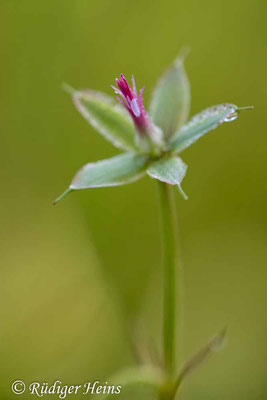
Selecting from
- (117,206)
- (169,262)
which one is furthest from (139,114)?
(117,206)

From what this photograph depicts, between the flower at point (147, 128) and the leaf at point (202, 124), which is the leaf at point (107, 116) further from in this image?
the leaf at point (202, 124)

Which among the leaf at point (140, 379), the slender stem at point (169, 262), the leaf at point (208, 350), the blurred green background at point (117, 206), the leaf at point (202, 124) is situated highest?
the blurred green background at point (117, 206)

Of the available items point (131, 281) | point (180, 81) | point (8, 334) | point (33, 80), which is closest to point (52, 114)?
point (33, 80)

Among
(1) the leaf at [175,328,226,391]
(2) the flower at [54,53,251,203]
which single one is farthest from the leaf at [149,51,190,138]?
(1) the leaf at [175,328,226,391]

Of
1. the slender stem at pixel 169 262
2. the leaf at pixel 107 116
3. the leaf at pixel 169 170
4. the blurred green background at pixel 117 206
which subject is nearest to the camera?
the leaf at pixel 169 170

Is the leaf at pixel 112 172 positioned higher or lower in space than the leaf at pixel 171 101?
lower

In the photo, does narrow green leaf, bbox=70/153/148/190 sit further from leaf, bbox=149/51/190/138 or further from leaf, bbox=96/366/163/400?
leaf, bbox=96/366/163/400

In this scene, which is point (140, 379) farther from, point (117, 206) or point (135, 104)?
point (117, 206)

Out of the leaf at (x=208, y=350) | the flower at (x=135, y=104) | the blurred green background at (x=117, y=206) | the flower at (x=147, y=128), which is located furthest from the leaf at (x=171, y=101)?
the blurred green background at (x=117, y=206)
